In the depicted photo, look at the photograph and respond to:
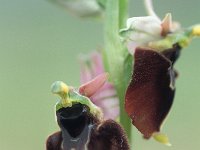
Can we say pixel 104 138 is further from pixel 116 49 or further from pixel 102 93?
pixel 116 49

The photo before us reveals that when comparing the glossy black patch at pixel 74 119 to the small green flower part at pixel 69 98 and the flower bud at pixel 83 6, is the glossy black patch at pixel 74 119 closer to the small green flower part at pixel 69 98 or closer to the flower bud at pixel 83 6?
the small green flower part at pixel 69 98

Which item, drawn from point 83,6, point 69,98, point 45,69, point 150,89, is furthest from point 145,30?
point 45,69

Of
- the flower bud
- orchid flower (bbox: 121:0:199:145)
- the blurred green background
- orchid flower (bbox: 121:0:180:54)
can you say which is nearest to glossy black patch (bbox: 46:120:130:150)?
orchid flower (bbox: 121:0:199:145)

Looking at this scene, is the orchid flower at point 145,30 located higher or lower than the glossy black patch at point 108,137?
higher

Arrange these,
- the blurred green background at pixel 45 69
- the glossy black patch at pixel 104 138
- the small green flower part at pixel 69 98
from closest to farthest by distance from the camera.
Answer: the glossy black patch at pixel 104 138 < the small green flower part at pixel 69 98 < the blurred green background at pixel 45 69

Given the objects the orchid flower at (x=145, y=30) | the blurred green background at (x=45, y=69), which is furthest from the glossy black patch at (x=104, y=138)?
the blurred green background at (x=45, y=69)

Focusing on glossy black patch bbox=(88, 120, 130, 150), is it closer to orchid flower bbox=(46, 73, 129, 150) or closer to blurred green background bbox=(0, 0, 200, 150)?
orchid flower bbox=(46, 73, 129, 150)

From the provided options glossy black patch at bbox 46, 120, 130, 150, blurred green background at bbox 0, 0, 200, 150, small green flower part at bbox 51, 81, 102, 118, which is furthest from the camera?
blurred green background at bbox 0, 0, 200, 150
